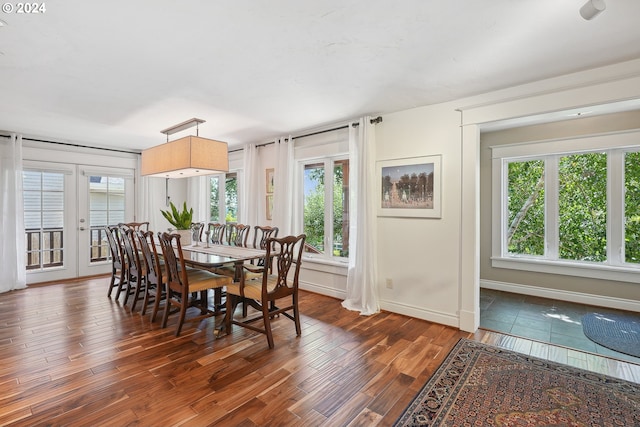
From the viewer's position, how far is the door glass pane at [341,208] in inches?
172

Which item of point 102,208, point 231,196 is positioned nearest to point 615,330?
point 231,196

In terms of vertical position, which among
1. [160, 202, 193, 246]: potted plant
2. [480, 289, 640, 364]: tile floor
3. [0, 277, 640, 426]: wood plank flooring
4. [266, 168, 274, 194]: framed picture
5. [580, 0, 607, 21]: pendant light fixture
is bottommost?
[0, 277, 640, 426]: wood plank flooring

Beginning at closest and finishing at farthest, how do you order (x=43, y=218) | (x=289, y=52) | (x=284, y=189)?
(x=289, y=52)
(x=284, y=189)
(x=43, y=218)

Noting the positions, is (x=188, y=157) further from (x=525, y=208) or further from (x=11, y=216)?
(x=525, y=208)

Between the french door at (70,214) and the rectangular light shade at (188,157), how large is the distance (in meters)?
2.60

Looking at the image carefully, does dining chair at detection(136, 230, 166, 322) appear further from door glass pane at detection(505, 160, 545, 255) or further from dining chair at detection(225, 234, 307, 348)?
door glass pane at detection(505, 160, 545, 255)

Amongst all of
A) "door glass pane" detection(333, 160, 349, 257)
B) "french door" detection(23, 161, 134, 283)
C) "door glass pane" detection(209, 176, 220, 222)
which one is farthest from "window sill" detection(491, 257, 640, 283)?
"french door" detection(23, 161, 134, 283)

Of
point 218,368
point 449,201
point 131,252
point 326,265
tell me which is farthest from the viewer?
point 326,265

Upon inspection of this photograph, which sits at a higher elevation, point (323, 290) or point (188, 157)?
point (188, 157)

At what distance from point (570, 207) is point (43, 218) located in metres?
8.17

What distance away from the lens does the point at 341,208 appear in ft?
14.5

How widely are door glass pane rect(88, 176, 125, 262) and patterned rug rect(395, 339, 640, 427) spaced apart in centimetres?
610

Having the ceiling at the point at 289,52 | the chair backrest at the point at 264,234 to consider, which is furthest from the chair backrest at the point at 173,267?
the ceiling at the point at 289,52

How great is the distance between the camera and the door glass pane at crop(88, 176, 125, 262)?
564cm
